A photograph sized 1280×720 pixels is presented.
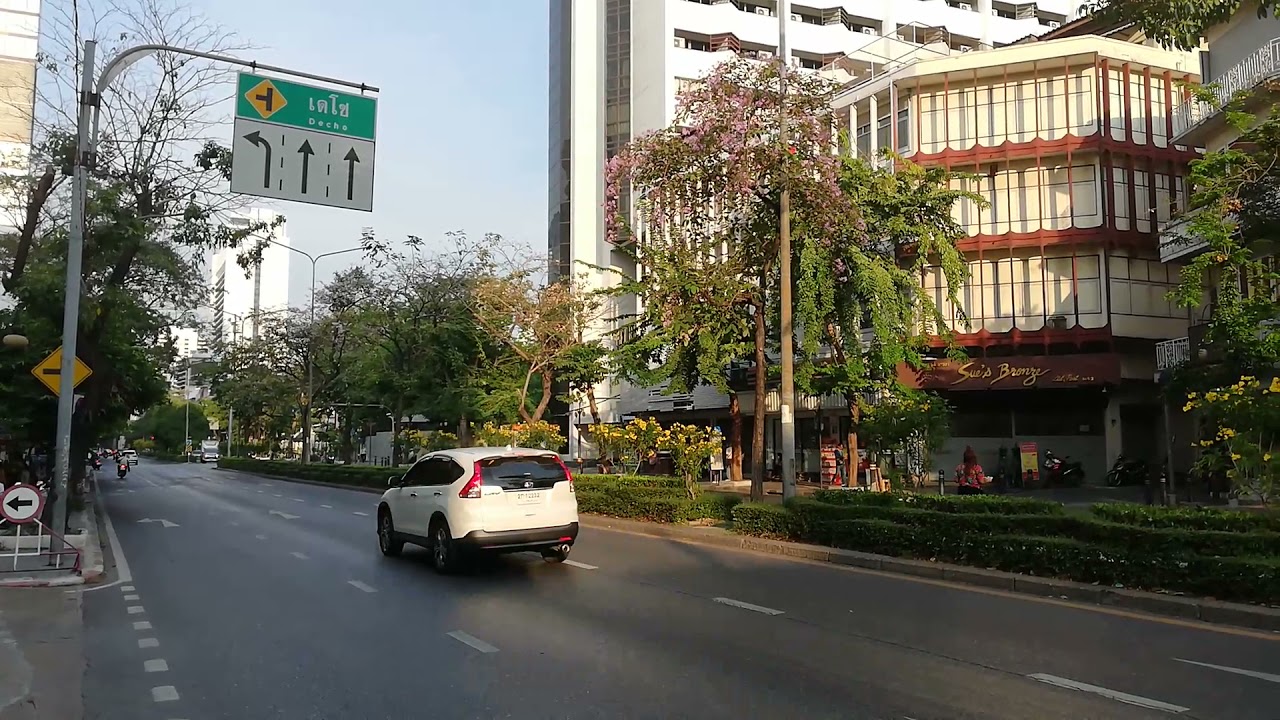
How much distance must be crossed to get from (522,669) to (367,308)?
111 feet

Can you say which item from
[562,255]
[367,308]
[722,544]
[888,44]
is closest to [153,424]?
[562,255]

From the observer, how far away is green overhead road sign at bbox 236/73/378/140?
11.8 metres

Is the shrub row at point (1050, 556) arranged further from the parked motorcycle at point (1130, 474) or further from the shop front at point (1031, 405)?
the parked motorcycle at point (1130, 474)

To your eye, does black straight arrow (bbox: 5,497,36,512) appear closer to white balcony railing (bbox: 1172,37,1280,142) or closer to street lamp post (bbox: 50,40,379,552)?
street lamp post (bbox: 50,40,379,552)

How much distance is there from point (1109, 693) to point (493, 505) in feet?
26.1

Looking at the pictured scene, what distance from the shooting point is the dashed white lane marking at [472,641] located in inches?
313

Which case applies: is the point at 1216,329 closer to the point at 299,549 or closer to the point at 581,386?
the point at 299,549

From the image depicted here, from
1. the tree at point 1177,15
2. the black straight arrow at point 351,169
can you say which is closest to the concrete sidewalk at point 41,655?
the black straight arrow at point 351,169

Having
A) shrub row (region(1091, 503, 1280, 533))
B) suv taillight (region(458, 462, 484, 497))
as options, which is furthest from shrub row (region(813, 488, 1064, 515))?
suv taillight (region(458, 462, 484, 497))

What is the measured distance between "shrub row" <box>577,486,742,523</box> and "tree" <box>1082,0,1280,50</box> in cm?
1068

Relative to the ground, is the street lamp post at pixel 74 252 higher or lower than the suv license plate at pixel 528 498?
higher

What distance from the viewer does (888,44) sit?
5478 cm

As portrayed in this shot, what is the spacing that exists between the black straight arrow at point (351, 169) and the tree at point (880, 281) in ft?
41.4

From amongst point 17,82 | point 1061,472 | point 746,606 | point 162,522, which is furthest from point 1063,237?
point 17,82
